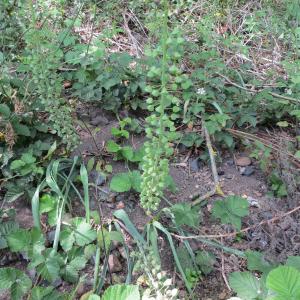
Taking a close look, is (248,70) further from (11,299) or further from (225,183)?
(11,299)

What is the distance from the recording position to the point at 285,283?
1.56 metres

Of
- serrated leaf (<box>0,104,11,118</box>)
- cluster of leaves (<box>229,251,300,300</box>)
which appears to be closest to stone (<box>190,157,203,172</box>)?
cluster of leaves (<box>229,251,300,300</box>)

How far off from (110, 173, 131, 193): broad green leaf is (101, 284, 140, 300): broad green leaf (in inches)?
33.4

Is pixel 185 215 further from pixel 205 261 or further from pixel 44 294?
pixel 44 294

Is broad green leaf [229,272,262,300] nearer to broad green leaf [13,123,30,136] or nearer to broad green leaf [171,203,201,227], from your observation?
broad green leaf [171,203,201,227]

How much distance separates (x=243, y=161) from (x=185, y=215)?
0.83 meters

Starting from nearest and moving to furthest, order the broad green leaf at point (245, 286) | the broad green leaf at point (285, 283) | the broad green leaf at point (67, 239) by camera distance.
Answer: the broad green leaf at point (285, 283) → the broad green leaf at point (245, 286) → the broad green leaf at point (67, 239)

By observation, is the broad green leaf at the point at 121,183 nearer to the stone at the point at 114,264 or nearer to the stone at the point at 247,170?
the stone at the point at 114,264

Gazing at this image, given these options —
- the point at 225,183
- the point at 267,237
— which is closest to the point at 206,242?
the point at 267,237

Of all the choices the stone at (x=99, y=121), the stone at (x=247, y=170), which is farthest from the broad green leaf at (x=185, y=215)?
the stone at (x=99, y=121)

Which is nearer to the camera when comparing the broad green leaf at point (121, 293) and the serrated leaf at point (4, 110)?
the broad green leaf at point (121, 293)

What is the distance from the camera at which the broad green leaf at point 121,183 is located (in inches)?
96.4

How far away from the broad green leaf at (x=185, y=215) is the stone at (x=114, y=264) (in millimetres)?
375

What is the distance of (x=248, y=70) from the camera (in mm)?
3658
